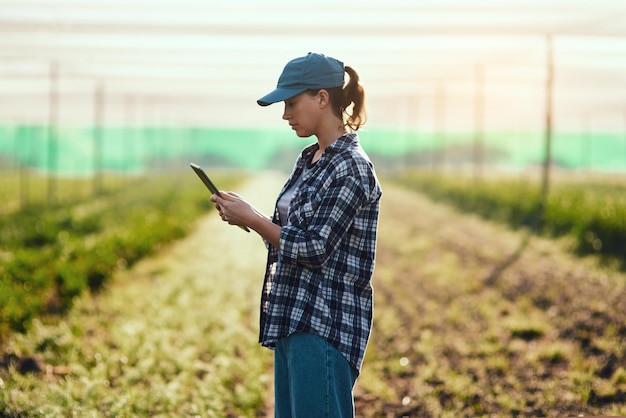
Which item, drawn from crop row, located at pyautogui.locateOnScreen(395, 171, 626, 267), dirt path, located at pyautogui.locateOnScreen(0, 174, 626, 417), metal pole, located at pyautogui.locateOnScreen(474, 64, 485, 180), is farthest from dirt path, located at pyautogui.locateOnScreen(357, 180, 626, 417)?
metal pole, located at pyautogui.locateOnScreen(474, 64, 485, 180)

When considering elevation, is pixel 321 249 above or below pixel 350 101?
below

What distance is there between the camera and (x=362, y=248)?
Answer: 2.13 metres

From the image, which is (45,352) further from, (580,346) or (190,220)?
(190,220)

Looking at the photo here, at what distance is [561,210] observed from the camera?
9.59 meters

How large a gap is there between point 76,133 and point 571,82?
1946 cm

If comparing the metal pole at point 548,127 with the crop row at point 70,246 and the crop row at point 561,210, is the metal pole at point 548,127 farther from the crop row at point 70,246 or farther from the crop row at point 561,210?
the crop row at point 70,246

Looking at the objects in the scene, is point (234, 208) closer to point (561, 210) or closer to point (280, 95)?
point (280, 95)

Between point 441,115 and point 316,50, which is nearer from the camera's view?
point 316,50

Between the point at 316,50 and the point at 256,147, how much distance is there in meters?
26.5

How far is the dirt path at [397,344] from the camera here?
405 centimetres

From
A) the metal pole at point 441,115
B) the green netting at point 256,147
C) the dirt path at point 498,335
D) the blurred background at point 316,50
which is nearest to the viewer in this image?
the dirt path at point 498,335

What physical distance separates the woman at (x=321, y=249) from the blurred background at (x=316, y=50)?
1.43ft

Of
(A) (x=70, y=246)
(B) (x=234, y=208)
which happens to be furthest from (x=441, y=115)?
(B) (x=234, y=208)

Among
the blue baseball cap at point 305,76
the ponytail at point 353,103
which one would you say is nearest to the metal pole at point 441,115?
the ponytail at point 353,103
